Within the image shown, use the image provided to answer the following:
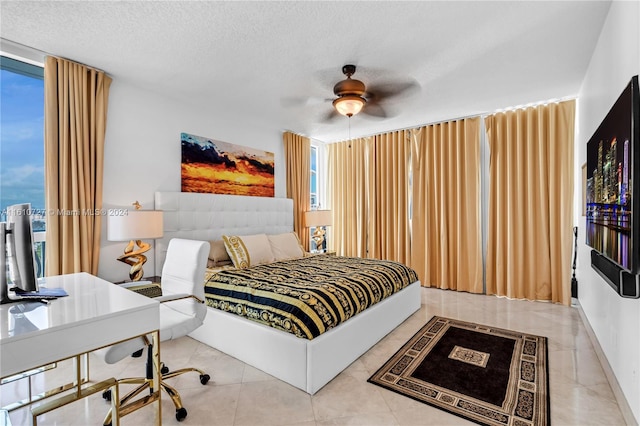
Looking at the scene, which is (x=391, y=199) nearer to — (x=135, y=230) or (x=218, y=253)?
(x=218, y=253)

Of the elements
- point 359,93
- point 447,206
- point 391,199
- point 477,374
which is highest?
point 359,93

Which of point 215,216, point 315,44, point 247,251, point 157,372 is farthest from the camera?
point 215,216

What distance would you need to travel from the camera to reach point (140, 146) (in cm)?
353

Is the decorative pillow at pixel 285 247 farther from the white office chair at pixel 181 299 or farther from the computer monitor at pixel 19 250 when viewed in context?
the computer monitor at pixel 19 250

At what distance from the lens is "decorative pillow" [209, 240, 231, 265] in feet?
11.8

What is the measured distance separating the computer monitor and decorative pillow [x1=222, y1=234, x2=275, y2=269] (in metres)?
2.07

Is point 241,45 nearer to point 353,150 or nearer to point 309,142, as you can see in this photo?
point 309,142

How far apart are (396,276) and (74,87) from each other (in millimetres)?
3664

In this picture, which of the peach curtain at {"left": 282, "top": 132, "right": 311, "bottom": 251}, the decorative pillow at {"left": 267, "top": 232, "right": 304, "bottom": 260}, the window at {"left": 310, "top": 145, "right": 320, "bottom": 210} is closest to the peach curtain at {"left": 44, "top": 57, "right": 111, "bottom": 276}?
the decorative pillow at {"left": 267, "top": 232, "right": 304, "bottom": 260}

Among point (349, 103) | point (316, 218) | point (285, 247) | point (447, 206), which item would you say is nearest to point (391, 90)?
point (349, 103)

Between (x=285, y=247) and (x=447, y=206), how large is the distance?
2.62 m

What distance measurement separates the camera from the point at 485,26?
2430 millimetres

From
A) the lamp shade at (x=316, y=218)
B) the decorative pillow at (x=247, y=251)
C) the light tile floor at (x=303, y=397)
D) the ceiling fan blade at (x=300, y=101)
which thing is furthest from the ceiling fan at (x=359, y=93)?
the light tile floor at (x=303, y=397)

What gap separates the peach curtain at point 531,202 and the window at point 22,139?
209 inches
